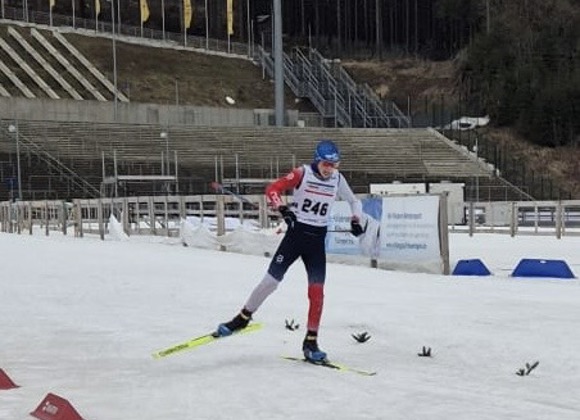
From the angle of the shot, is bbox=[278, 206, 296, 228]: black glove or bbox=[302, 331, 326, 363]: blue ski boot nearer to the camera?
bbox=[278, 206, 296, 228]: black glove

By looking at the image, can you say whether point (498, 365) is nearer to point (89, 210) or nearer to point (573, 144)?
point (89, 210)

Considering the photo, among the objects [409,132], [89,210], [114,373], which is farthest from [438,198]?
[409,132]

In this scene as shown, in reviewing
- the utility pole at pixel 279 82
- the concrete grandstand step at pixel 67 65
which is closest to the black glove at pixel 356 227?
the concrete grandstand step at pixel 67 65

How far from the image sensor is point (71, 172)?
52469mm

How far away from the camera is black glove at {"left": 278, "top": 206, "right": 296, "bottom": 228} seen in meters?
6.90

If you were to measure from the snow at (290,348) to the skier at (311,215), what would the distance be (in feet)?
1.78

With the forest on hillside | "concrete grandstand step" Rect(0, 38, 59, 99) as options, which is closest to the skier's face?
"concrete grandstand step" Rect(0, 38, 59, 99)

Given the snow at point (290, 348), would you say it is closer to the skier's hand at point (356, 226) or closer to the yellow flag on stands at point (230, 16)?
the skier's hand at point (356, 226)

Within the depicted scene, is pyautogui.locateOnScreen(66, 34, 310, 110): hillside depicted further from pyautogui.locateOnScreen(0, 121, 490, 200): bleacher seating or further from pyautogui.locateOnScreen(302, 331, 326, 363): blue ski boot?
pyautogui.locateOnScreen(302, 331, 326, 363): blue ski boot

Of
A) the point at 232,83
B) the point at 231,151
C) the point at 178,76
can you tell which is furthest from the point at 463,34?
the point at 231,151

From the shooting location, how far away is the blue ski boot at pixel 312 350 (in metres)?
7.05

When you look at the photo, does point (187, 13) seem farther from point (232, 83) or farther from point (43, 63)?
point (43, 63)

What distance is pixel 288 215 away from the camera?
275 inches

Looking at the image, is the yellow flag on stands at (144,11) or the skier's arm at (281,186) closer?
the skier's arm at (281,186)
